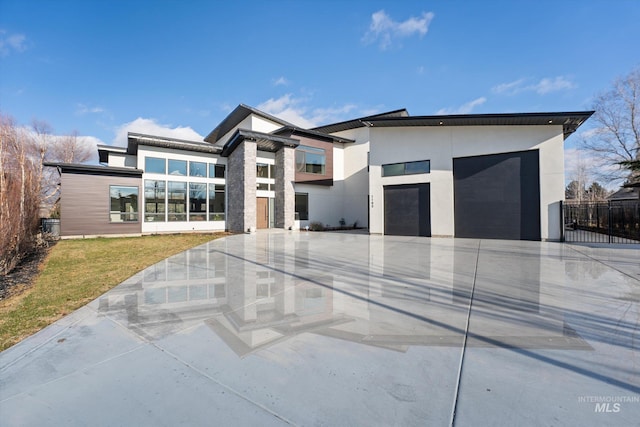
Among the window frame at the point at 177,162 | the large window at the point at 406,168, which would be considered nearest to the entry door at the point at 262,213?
the window frame at the point at 177,162

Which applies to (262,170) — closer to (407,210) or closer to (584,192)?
(407,210)

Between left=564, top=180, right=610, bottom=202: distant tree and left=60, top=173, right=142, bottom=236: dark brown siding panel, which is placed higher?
left=564, top=180, right=610, bottom=202: distant tree

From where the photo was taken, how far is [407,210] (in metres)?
15.8

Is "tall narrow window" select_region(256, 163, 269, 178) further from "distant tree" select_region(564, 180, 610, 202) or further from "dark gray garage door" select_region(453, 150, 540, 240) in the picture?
"distant tree" select_region(564, 180, 610, 202)

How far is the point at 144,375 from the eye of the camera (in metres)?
2.50

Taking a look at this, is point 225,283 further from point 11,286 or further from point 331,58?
point 331,58

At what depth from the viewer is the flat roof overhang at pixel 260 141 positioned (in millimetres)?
17438

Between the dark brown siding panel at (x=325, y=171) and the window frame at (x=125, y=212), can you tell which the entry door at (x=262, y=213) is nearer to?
the dark brown siding panel at (x=325, y=171)

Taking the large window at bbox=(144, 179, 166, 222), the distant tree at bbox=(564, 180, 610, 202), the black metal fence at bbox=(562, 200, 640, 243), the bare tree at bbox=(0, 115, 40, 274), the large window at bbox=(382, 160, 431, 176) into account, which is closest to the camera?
the bare tree at bbox=(0, 115, 40, 274)

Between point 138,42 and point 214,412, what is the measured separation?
1778cm

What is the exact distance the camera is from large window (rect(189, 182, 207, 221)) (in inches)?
754

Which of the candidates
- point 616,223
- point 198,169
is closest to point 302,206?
point 198,169

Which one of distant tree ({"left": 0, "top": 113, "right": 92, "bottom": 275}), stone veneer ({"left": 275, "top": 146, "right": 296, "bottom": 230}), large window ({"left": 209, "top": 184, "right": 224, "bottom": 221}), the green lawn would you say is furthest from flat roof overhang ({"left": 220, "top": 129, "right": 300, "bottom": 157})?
distant tree ({"left": 0, "top": 113, "right": 92, "bottom": 275})

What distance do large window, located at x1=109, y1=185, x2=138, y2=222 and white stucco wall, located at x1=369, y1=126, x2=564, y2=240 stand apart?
49.0 ft
